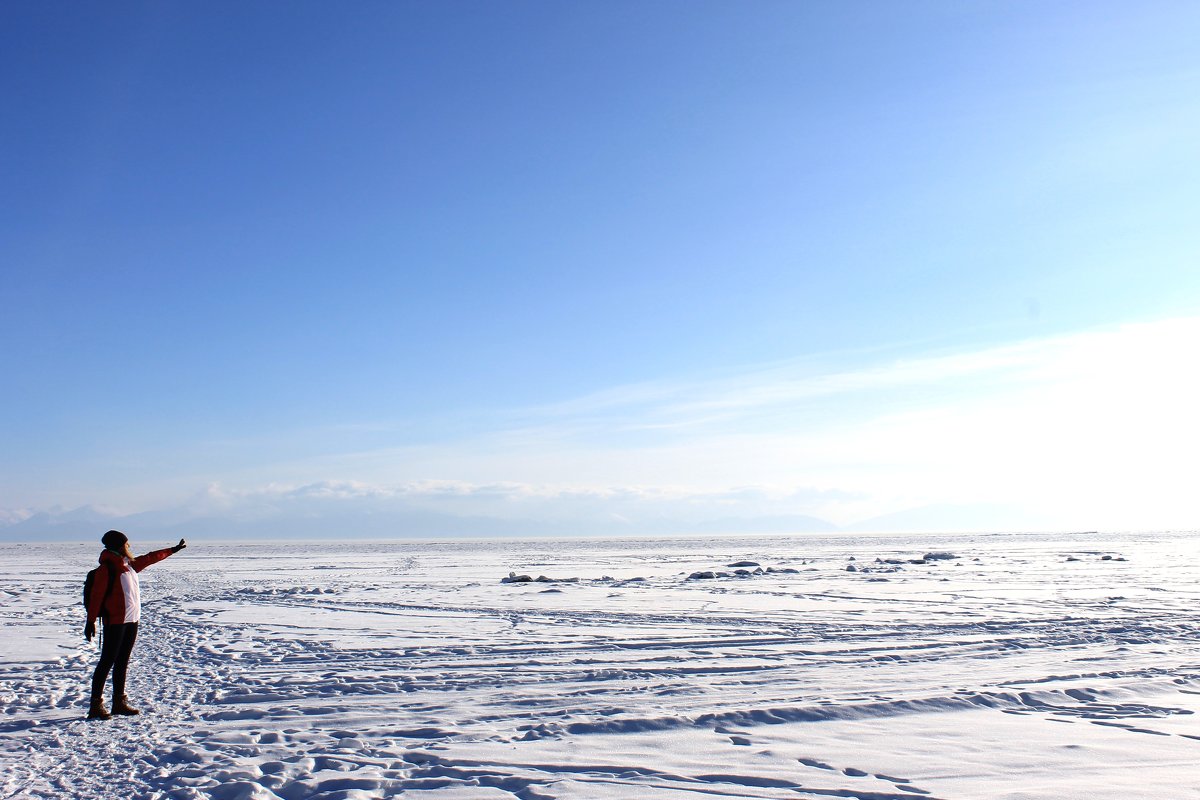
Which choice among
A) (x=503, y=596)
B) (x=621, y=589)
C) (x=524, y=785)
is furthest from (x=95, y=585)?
(x=621, y=589)

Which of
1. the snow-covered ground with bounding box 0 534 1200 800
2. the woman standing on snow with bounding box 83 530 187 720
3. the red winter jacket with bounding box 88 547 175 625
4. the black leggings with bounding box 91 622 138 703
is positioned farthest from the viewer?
the red winter jacket with bounding box 88 547 175 625

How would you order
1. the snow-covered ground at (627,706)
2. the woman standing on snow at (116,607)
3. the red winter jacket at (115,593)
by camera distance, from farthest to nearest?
1. the red winter jacket at (115,593)
2. the woman standing on snow at (116,607)
3. the snow-covered ground at (627,706)

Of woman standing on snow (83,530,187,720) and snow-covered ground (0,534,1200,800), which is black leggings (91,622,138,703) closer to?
woman standing on snow (83,530,187,720)

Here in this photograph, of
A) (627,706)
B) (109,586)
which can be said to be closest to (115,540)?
(109,586)

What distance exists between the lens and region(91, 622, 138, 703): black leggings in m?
7.40

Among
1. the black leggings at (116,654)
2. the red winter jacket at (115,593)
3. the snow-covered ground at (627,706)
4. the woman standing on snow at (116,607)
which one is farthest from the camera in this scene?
the red winter jacket at (115,593)

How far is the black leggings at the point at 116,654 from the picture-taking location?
7.40 metres

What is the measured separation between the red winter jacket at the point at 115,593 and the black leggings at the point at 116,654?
7 cm

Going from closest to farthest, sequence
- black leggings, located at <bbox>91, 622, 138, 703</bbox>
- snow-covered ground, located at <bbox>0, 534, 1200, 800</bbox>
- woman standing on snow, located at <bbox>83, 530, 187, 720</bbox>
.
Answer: snow-covered ground, located at <bbox>0, 534, 1200, 800</bbox>
black leggings, located at <bbox>91, 622, 138, 703</bbox>
woman standing on snow, located at <bbox>83, 530, 187, 720</bbox>

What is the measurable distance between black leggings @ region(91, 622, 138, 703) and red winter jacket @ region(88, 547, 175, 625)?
0.24 feet

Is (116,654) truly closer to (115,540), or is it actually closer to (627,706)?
(115,540)

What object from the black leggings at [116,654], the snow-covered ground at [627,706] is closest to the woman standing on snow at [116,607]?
the black leggings at [116,654]

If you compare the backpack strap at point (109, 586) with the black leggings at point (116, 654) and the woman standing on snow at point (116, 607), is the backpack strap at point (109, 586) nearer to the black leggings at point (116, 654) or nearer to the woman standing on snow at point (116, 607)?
the woman standing on snow at point (116, 607)

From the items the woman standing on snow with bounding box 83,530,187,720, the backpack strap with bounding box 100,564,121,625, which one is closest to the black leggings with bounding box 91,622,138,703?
the woman standing on snow with bounding box 83,530,187,720
